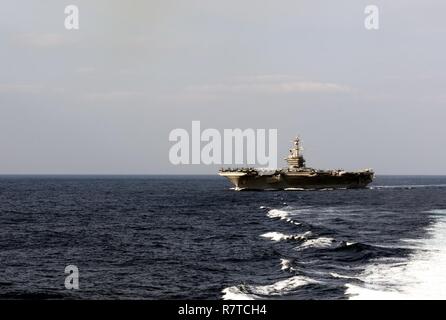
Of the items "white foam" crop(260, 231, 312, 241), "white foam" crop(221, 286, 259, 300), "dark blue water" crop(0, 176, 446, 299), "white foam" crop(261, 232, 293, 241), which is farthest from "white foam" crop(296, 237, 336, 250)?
"white foam" crop(221, 286, 259, 300)

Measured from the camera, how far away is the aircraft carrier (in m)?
130

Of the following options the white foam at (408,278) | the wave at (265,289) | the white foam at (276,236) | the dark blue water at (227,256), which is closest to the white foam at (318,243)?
the dark blue water at (227,256)

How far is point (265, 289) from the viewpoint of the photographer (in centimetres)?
2969

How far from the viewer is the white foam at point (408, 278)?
27344mm

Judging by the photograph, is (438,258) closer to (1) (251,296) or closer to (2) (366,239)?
(2) (366,239)

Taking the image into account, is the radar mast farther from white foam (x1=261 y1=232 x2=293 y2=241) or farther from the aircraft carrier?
white foam (x1=261 y1=232 x2=293 y2=241)

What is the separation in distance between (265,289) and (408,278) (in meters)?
7.75

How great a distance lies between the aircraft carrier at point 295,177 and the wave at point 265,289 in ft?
318

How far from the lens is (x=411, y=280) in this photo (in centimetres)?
3033

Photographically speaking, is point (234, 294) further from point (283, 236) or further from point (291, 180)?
point (291, 180)

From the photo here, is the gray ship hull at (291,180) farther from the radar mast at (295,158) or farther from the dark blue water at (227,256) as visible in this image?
the dark blue water at (227,256)

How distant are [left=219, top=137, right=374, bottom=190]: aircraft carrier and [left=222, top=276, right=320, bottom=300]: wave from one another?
97050 millimetres

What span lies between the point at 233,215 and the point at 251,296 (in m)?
47.1

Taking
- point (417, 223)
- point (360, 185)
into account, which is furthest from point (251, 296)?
point (360, 185)
